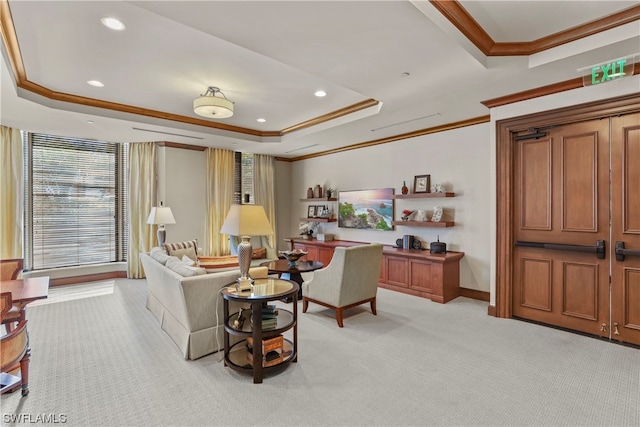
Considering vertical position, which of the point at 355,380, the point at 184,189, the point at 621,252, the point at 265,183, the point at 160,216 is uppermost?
the point at 265,183

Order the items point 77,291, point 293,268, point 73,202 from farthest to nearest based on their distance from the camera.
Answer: point 73,202 < point 77,291 < point 293,268

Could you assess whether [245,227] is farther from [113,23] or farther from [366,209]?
[366,209]

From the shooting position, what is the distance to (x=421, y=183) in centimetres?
534

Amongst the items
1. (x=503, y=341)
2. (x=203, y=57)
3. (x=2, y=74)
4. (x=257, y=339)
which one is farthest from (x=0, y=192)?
(x=503, y=341)

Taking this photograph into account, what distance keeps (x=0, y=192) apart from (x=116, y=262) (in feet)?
6.97

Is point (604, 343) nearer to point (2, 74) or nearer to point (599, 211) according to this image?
point (599, 211)

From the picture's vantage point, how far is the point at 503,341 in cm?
321

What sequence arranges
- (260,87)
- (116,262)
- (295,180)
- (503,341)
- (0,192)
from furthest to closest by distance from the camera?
(295,180) < (116,262) < (0,192) < (260,87) < (503,341)

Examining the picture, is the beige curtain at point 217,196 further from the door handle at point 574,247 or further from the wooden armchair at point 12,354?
the door handle at point 574,247

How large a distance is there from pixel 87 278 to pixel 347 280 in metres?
5.28

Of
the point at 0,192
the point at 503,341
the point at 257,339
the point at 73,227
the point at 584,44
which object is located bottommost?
the point at 503,341

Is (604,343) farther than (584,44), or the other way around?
(604,343)

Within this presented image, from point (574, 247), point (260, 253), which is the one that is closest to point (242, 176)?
point (260, 253)

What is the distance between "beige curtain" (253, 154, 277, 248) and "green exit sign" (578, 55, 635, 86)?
19.6ft
